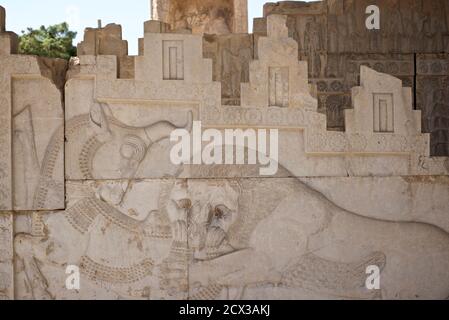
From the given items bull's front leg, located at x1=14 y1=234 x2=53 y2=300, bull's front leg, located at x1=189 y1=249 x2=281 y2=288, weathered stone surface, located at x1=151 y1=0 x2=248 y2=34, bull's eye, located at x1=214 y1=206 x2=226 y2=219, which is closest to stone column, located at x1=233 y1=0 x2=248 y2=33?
weathered stone surface, located at x1=151 y1=0 x2=248 y2=34

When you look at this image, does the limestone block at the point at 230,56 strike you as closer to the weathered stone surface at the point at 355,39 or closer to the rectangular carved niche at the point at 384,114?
the weathered stone surface at the point at 355,39

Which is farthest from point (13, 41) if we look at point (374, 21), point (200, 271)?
point (374, 21)

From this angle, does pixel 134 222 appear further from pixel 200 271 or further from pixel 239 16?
pixel 239 16

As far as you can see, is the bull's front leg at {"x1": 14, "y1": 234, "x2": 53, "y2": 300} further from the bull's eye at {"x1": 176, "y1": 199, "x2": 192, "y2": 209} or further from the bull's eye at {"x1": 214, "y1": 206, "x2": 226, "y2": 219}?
the bull's eye at {"x1": 214, "y1": 206, "x2": 226, "y2": 219}

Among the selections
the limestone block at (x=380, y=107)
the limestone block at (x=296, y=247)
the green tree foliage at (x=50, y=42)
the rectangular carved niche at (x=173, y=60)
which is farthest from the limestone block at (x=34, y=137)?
the green tree foliage at (x=50, y=42)

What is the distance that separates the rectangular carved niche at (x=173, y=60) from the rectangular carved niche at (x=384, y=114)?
6.37 ft

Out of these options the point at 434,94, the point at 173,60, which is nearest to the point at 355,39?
the point at 434,94

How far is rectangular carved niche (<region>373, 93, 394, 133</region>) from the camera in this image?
657cm

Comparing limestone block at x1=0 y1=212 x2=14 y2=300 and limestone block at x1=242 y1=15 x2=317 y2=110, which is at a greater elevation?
limestone block at x1=242 y1=15 x2=317 y2=110

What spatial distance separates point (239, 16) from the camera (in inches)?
531

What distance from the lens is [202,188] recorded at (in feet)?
21.0

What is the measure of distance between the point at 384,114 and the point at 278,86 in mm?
1094

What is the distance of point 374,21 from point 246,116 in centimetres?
522

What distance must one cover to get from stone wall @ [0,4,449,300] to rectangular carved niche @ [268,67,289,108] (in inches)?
0.5
